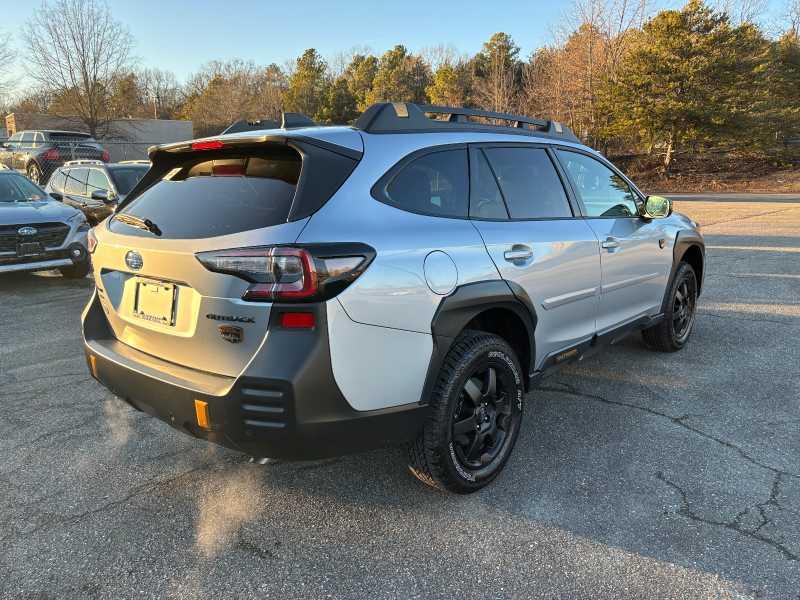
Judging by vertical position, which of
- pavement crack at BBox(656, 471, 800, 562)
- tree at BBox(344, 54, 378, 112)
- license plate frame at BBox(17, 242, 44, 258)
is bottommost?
pavement crack at BBox(656, 471, 800, 562)

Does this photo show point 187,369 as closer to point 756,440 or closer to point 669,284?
point 756,440

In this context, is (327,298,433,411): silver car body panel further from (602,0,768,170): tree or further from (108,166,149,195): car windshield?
(602,0,768,170): tree

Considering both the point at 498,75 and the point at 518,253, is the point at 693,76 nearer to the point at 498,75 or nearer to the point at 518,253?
the point at 498,75

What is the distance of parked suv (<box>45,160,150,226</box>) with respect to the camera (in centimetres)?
973

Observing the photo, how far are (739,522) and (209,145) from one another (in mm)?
2962

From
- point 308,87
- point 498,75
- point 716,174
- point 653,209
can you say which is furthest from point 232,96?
point 653,209

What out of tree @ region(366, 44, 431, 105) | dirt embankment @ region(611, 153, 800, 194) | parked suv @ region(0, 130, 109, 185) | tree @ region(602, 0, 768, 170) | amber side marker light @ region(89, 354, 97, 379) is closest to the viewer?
amber side marker light @ region(89, 354, 97, 379)

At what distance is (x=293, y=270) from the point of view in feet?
7.17

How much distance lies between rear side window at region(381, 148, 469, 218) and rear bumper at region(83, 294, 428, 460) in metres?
0.73

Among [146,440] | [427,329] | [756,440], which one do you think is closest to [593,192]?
[756,440]

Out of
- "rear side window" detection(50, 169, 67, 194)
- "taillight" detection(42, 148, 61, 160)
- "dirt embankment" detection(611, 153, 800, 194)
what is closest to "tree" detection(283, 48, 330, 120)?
"dirt embankment" detection(611, 153, 800, 194)

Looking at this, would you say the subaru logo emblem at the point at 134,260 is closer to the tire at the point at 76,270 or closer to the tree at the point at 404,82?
the tire at the point at 76,270

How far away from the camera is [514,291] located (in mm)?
2959

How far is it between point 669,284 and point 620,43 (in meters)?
32.3
